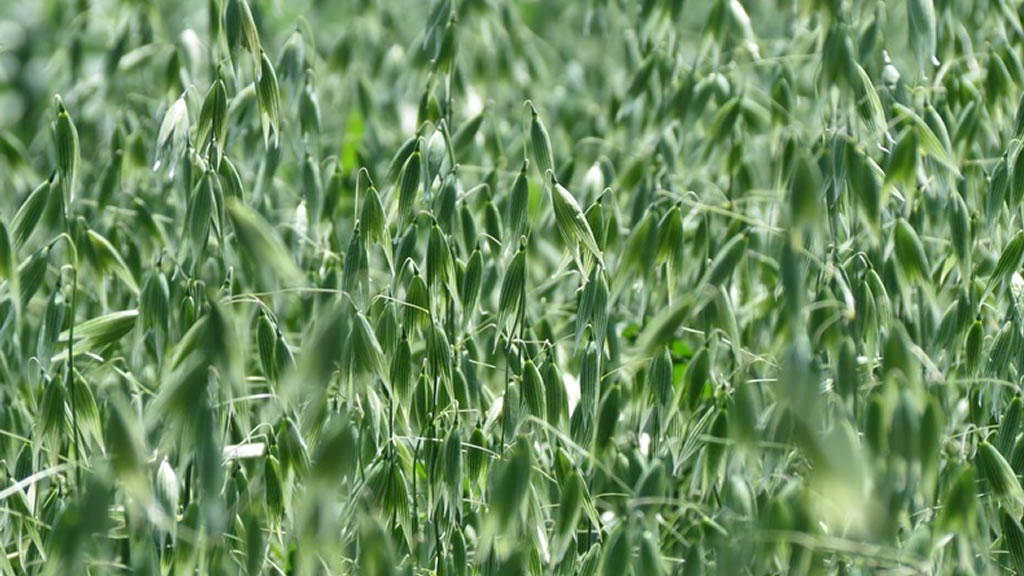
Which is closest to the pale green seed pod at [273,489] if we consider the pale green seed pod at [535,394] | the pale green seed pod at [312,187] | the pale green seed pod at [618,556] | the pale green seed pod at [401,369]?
the pale green seed pod at [401,369]

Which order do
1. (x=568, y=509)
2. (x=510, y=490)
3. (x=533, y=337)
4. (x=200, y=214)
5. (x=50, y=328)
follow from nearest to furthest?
(x=510, y=490) → (x=568, y=509) → (x=200, y=214) → (x=50, y=328) → (x=533, y=337)

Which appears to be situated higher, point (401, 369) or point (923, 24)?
point (923, 24)

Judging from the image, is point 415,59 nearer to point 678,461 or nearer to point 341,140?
point 341,140

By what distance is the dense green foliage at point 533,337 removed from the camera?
947 millimetres

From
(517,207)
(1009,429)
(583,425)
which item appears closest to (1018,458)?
(1009,429)

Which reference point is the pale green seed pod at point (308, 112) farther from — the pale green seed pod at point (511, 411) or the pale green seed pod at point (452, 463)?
the pale green seed pod at point (452, 463)

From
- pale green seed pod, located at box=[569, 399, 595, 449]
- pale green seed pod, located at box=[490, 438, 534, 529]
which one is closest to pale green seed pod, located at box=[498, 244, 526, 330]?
pale green seed pod, located at box=[569, 399, 595, 449]

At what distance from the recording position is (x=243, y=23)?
1212 millimetres

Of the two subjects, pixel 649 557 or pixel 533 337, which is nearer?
pixel 649 557

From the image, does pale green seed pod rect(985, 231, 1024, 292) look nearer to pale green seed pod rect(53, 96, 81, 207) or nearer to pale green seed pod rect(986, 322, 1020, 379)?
pale green seed pod rect(986, 322, 1020, 379)

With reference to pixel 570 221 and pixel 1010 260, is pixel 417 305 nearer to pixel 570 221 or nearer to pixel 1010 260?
pixel 570 221

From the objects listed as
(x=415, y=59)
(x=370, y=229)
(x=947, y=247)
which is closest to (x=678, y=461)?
(x=370, y=229)

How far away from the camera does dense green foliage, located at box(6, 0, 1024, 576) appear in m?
0.95

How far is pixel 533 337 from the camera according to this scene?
4.56 ft
